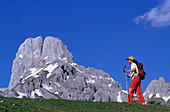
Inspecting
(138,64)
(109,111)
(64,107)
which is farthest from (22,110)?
(138,64)

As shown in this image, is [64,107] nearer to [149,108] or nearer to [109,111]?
[109,111]

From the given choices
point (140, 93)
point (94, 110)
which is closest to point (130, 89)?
point (140, 93)

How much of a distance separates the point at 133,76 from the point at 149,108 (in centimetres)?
368

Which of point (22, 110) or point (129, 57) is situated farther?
point (129, 57)

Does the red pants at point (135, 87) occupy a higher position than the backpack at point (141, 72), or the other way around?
the backpack at point (141, 72)

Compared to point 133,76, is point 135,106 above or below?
below

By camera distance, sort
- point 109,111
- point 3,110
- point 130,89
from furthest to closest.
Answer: point 130,89, point 109,111, point 3,110

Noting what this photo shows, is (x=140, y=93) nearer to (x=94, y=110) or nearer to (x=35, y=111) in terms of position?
(x=94, y=110)

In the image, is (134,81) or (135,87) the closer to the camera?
(134,81)

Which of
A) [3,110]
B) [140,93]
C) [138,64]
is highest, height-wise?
[138,64]

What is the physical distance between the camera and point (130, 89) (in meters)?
27.8

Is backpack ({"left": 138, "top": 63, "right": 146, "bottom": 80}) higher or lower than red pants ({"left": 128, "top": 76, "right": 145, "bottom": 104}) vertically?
higher

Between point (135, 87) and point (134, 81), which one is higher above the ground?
point (134, 81)

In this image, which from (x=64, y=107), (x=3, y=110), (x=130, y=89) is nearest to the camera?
(x=3, y=110)
